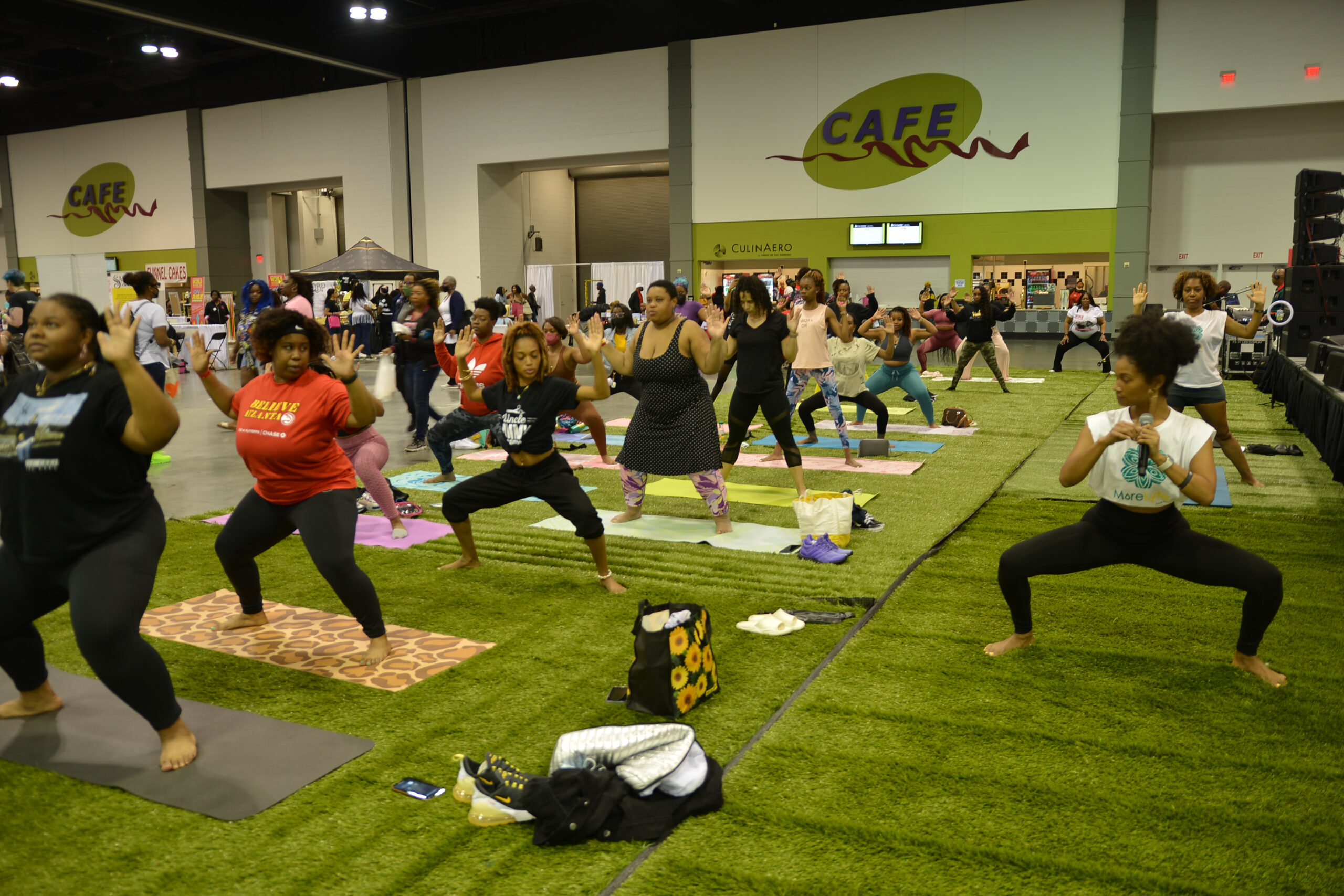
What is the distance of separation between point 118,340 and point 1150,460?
3561 mm

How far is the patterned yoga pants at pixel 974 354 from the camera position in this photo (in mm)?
13203

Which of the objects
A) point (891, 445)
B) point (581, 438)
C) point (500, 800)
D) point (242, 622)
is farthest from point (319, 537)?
point (891, 445)

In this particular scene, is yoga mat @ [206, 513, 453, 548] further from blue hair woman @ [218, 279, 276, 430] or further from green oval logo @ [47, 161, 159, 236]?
green oval logo @ [47, 161, 159, 236]

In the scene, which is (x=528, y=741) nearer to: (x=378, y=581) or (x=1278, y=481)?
(x=378, y=581)

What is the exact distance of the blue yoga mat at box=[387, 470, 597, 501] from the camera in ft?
25.6

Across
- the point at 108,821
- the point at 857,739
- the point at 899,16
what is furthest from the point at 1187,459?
the point at 899,16

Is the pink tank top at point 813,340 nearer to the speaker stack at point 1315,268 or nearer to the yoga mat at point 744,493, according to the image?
the yoga mat at point 744,493

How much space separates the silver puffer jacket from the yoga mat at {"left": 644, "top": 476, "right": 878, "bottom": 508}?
4.16 m

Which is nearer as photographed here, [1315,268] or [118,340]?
[118,340]

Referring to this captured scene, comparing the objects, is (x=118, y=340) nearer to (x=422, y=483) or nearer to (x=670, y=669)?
(x=670, y=669)

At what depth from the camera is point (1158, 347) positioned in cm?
352

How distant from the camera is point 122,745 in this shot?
338 cm

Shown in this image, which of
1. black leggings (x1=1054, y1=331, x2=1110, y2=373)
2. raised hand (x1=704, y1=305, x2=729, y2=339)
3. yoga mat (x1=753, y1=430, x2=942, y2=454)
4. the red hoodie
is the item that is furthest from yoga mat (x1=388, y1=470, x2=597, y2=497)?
black leggings (x1=1054, y1=331, x2=1110, y2=373)

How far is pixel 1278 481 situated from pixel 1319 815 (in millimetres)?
6049
